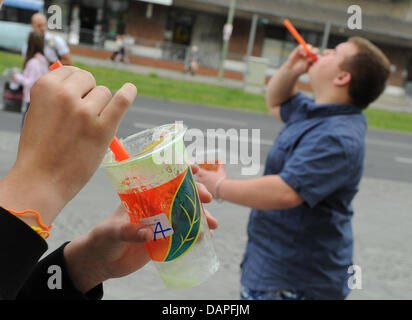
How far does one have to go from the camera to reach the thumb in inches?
41.8

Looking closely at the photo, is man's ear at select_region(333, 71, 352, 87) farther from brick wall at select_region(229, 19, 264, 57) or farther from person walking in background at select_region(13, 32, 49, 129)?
brick wall at select_region(229, 19, 264, 57)

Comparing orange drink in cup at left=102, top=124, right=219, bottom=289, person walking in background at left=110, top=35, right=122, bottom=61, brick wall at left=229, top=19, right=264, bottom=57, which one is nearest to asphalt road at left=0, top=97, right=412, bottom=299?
orange drink in cup at left=102, top=124, right=219, bottom=289

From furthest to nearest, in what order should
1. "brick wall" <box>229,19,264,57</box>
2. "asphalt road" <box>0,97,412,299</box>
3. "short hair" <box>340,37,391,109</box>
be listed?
A: 1. "brick wall" <box>229,19,264,57</box>
2. "asphalt road" <box>0,97,412,299</box>
3. "short hair" <box>340,37,391,109</box>

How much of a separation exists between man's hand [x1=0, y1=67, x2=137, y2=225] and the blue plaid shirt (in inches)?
49.3

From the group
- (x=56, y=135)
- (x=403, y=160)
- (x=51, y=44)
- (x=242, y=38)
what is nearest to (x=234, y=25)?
(x=242, y=38)

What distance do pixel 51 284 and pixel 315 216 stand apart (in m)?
1.12

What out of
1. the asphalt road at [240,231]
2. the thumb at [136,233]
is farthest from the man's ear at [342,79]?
the thumb at [136,233]

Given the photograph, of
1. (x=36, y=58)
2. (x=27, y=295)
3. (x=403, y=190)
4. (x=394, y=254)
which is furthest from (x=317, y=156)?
(x=403, y=190)

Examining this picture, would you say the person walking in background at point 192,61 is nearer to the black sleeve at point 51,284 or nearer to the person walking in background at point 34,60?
the person walking in background at point 34,60

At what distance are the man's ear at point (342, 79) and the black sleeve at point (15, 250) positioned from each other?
5.37ft

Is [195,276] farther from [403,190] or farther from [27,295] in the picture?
[403,190]

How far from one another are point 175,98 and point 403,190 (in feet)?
28.2

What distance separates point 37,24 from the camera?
547 cm
